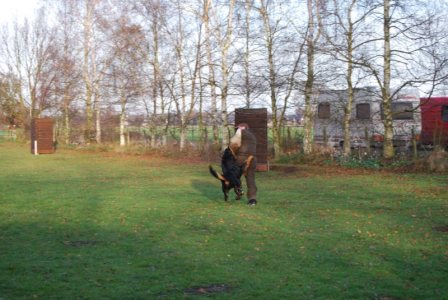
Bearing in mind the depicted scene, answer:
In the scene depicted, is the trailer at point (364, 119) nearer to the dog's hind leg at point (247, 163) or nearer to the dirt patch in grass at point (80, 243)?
the dog's hind leg at point (247, 163)

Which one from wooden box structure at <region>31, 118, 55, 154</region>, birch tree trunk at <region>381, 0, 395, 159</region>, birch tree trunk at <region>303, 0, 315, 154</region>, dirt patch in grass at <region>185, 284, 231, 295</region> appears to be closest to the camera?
dirt patch in grass at <region>185, 284, 231, 295</region>

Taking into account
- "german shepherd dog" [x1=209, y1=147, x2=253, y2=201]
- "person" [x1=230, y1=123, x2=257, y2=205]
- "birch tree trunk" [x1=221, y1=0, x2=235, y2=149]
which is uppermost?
"birch tree trunk" [x1=221, y1=0, x2=235, y2=149]

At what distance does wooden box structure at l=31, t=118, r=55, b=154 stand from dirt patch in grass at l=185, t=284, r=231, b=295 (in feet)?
91.9

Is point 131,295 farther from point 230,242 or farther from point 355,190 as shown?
point 355,190

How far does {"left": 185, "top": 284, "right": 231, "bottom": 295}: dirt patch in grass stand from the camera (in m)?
5.43

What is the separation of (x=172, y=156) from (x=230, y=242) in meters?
19.6

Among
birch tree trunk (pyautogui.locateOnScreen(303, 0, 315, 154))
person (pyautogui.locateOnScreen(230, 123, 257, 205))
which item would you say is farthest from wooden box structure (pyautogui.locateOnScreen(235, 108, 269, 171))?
person (pyautogui.locateOnScreen(230, 123, 257, 205))

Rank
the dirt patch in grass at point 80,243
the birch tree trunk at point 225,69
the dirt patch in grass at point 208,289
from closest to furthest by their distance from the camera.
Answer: the dirt patch in grass at point 208,289 < the dirt patch in grass at point 80,243 < the birch tree trunk at point 225,69

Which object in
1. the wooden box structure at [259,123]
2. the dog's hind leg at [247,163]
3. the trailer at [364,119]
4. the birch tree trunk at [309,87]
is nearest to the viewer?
the dog's hind leg at [247,163]

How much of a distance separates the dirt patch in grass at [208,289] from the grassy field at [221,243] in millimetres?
10

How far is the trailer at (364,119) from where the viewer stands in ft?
74.5

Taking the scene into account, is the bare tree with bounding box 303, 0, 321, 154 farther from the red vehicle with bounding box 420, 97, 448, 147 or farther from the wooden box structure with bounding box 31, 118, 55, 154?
the wooden box structure with bounding box 31, 118, 55, 154

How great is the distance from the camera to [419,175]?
58.1ft

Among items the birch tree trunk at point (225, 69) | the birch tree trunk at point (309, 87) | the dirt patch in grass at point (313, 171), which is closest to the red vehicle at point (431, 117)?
the birch tree trunk at point (309, 87)
